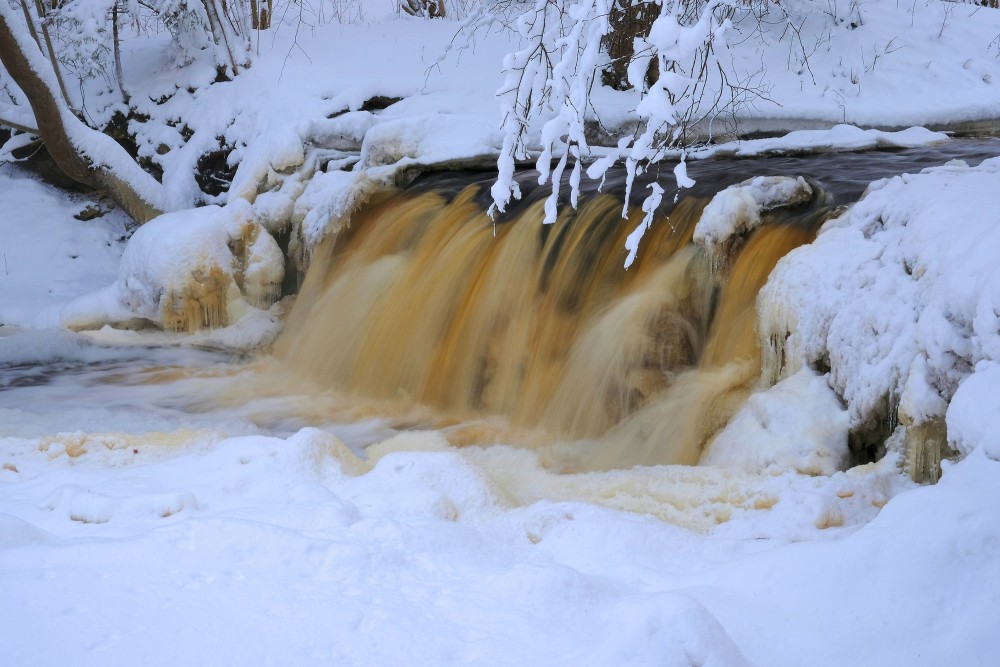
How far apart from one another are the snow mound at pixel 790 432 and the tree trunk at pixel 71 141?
605cm

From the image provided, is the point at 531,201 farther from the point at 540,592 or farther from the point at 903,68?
the point at 903,68

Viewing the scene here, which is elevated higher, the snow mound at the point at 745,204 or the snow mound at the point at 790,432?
the snow mound at the point at 745,204

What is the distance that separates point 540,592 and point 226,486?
1.17m

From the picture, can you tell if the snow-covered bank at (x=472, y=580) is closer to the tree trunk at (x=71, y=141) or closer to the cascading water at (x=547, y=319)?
the cascading water at (x=547, y=319)

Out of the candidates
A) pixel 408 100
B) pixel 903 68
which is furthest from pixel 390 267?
pixel 903 68

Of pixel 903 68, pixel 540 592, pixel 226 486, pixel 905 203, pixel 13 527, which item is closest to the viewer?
pixel 540 592

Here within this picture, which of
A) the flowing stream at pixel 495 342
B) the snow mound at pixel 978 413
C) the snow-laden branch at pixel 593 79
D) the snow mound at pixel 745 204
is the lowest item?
the flowing stream at pixel 495 342

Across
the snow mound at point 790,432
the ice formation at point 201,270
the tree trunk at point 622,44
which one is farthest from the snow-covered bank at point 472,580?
the tree trunk at point 622,44

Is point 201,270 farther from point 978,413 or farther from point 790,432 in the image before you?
point 978,413

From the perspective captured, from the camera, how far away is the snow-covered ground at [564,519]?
1562 millimetres

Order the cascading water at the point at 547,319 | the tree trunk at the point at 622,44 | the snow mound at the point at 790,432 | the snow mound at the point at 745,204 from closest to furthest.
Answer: the snow mound at the point at 790,432, the cascading water at the point at 547,319, the snow mound at the point at 745,204, the tree trunk at the point at 622,44

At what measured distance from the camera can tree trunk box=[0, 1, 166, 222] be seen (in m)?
6.45

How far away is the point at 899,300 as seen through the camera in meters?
2.98

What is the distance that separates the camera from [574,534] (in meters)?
2.19
